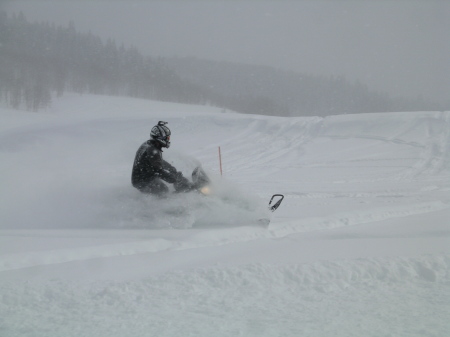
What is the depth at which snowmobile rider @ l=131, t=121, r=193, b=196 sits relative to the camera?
6922 mm

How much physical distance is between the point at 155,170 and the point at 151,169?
7 cm

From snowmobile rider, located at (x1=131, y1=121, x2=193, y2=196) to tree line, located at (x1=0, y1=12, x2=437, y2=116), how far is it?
5118 cm

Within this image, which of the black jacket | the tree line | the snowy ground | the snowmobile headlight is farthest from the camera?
the tree line

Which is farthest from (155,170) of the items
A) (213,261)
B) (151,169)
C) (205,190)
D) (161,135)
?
(213,261)

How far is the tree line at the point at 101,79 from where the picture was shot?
6109 centimetres

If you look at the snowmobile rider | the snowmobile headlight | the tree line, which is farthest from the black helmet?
the tree line

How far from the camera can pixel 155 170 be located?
695 cm

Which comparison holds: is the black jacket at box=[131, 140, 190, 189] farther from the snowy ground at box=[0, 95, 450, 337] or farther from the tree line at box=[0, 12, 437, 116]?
the tree line at box=[0, 12, 437, 116]

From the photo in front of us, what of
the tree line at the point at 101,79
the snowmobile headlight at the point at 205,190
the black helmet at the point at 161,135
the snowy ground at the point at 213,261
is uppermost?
the tree line at the point at 101,79

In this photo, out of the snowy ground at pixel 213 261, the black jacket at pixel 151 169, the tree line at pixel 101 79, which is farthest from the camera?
the tree line at pixel 101 79

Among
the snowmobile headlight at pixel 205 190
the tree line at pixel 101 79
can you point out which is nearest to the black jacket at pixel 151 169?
the snowmobile headlight at pixel 205 190

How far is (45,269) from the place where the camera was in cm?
438

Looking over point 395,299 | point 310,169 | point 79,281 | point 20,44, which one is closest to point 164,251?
point 79,281

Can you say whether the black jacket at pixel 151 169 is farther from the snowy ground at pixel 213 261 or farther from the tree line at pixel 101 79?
the tree line at pixel 101 79
